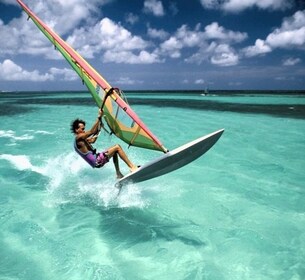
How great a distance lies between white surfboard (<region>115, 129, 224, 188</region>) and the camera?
273 inches

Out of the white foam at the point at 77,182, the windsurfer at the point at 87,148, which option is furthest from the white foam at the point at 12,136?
the windsurfer at the point at 87,148

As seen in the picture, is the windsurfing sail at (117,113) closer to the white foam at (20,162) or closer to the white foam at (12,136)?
the white foam at (20,162)

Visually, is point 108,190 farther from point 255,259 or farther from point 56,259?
point 255,259

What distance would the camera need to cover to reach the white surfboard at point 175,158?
22.8 feet

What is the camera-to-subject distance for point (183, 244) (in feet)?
23.1

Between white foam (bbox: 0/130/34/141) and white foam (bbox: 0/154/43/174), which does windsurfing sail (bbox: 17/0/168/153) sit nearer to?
white foam (bbox: 0/154/43/174)

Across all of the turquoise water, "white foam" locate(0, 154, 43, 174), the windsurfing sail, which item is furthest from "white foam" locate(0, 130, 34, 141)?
the windsurfing sail

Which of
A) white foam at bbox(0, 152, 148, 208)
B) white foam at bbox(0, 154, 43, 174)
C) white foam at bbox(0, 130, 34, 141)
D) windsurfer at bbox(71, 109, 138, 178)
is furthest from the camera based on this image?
white foam at bbox(0, 130, 34, 141)

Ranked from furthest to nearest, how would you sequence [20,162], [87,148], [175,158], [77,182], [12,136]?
[12,136] → [20,162] → [77,182] → [87,148] → [175,158]

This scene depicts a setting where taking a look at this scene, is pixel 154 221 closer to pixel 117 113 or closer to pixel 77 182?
pixel 117 113

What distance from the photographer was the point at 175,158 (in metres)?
7.12

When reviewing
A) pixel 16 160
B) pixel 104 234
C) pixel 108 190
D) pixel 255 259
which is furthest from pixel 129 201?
pixel 16 160

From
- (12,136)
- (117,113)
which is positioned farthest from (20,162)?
(117,113)

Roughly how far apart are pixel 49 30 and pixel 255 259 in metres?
9.09
